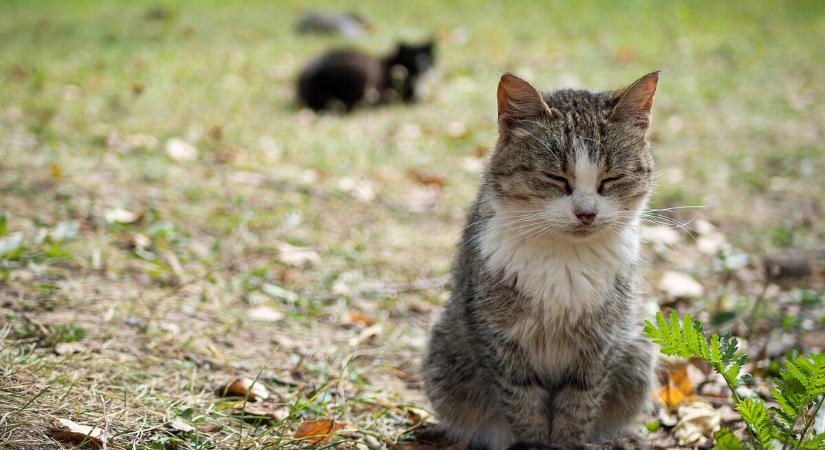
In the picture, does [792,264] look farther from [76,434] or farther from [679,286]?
[76,434]

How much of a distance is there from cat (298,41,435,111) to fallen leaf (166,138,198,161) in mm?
1881

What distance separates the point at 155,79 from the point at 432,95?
2.52 m

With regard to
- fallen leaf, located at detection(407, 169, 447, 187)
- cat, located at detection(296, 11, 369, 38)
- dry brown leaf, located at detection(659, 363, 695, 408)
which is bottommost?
dry brown leaf, located at detection(659, 363, 695, 408)

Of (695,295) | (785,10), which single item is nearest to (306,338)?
(695,295)

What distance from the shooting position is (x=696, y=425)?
229 centimetres

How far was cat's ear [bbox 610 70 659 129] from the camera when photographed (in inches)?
81.4

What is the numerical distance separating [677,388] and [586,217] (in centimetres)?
103

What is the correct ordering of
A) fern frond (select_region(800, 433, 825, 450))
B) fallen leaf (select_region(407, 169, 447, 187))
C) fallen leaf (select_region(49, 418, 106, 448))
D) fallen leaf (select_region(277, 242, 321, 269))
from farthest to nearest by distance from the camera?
1. fallen leaf (select_region(407, 169, 447, 187))
2. fallen leaf (select_region(277, 242, 321, 269))
3. fallen leaf (select_region(49, 418, 106, 448))
4. fern frond (select_region(800, 433, 825, 450))

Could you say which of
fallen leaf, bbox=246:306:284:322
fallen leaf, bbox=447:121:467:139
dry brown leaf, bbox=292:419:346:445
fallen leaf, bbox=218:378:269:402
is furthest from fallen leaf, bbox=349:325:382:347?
fallen leaf, bbox=447:121:467:139

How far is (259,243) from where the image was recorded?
3.52m

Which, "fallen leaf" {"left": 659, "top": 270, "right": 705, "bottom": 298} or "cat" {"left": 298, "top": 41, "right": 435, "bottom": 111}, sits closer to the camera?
"fallen leaf" {"left": 659, "top": 270, "right": 705, "bottom": 298}

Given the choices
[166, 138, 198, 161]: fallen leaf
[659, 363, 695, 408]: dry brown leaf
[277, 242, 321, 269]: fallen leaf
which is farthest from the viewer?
[166, 138, 198, 161]: fallen leaf

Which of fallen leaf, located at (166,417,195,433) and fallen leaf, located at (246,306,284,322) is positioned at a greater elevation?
fallen leaf, located at (166,417,195,433)

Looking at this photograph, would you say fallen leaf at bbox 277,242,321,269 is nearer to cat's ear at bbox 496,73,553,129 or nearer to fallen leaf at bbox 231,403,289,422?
fallen leaf at bbox 231,403,289,422
